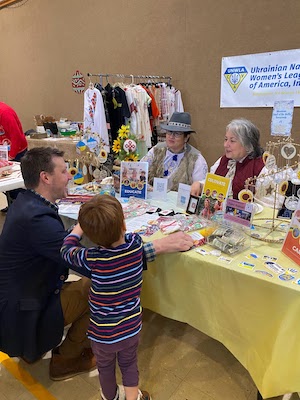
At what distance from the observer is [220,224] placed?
1.44m

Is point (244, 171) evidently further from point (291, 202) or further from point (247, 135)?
point (291, 202)

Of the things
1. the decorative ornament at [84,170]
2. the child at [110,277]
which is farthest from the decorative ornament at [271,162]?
the decorative ornament at [84,170]

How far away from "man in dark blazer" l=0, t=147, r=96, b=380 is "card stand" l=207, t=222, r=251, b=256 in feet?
2.22

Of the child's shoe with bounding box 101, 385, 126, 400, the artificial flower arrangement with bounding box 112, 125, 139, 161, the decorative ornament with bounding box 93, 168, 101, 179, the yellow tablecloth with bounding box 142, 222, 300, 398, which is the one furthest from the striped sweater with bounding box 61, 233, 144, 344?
the decorative ornament with bounding box 93, 168, 101, 179

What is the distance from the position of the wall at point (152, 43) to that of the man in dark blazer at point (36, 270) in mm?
3023

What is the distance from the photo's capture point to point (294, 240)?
4.00 ft

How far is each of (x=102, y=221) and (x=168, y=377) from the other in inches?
41.7

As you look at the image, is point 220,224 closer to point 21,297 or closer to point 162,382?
point 162,382

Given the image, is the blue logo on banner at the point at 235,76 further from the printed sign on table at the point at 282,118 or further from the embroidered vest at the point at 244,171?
the embroidered vest at the point at 244,171

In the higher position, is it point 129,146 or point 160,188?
point 129,146

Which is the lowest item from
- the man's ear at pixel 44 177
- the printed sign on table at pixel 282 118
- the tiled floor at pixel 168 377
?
the tiled floor at pixel 168 377

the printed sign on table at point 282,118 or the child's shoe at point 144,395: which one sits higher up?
the printed sign on table at point 282,118

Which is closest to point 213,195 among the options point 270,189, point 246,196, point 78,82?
point 246,196

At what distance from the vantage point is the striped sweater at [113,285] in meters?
1.07
